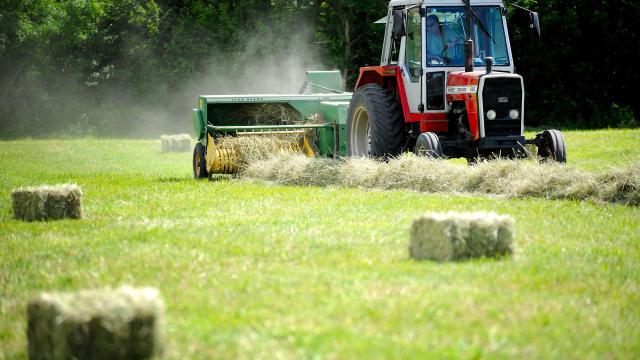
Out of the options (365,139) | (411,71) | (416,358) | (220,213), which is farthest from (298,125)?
(416,358)

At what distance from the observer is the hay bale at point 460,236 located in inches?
265

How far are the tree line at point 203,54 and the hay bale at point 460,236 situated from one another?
24.2 metres

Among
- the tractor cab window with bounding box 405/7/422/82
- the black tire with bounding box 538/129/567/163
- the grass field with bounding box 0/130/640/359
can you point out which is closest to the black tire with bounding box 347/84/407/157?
the tractor cab window with bounding box 405/7/422/82

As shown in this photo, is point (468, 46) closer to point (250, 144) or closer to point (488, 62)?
point (488, 62)

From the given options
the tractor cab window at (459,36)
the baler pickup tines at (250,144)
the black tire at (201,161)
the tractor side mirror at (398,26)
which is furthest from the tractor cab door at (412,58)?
the black tire at (201,161)

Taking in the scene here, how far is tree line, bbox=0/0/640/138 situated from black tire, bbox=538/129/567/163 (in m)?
18.2

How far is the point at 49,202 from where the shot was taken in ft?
31.4

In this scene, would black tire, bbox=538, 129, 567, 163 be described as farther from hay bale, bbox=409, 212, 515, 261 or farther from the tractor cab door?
hay bale, bbox=409, 212, 515, 261

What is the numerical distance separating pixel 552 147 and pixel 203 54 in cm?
2468

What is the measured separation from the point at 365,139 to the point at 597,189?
15.4 feet

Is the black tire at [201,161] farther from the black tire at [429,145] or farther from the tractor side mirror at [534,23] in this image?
the tractor side mirror at [534,23]

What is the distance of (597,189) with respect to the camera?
10516 millimetres

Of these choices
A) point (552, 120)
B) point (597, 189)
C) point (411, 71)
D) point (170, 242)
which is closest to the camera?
point (170, 242)

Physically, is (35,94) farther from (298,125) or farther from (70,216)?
(70,216)
